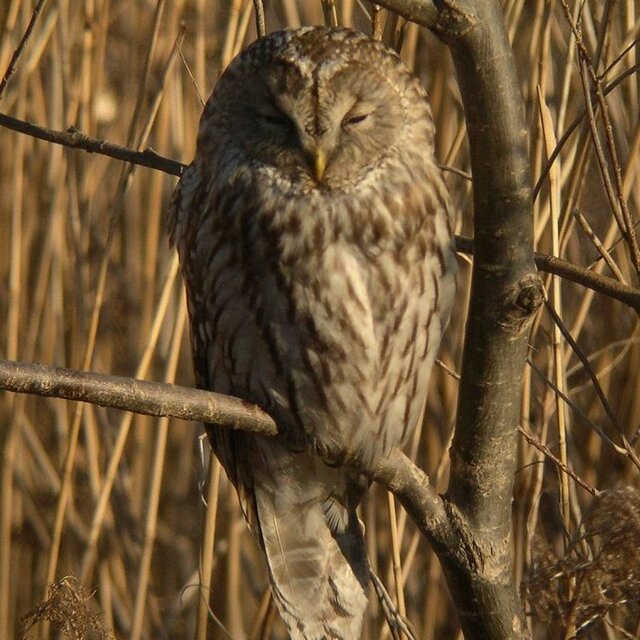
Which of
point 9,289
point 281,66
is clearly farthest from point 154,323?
point 281,66

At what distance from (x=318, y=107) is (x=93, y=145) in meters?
0.32

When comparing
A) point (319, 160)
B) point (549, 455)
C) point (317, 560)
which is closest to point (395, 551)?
point (317, 560)

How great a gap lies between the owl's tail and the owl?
16cm

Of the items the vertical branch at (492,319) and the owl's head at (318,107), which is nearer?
the vertical branch at (492,319)

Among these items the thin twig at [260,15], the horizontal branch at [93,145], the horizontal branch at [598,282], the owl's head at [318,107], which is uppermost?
the thin twig at [260,15]

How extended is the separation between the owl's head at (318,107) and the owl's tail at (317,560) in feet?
1.95

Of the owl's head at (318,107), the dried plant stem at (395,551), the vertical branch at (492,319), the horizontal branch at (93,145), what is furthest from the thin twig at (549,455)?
the horizontal branch at (93,145)

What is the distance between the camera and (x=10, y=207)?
2.54m

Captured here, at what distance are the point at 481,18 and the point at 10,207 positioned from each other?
166cm

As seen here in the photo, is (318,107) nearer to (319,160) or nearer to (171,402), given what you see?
(319,160)

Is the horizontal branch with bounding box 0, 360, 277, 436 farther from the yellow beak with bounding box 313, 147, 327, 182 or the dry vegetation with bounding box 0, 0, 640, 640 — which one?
the dry vegetation with bounding box 0, 0, 640, 640

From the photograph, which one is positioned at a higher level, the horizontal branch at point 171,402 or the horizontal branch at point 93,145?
the horizontal branch at point 93,145

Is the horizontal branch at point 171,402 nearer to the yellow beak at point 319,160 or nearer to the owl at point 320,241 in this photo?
the owl at point 320,241

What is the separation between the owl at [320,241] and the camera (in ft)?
5.23
